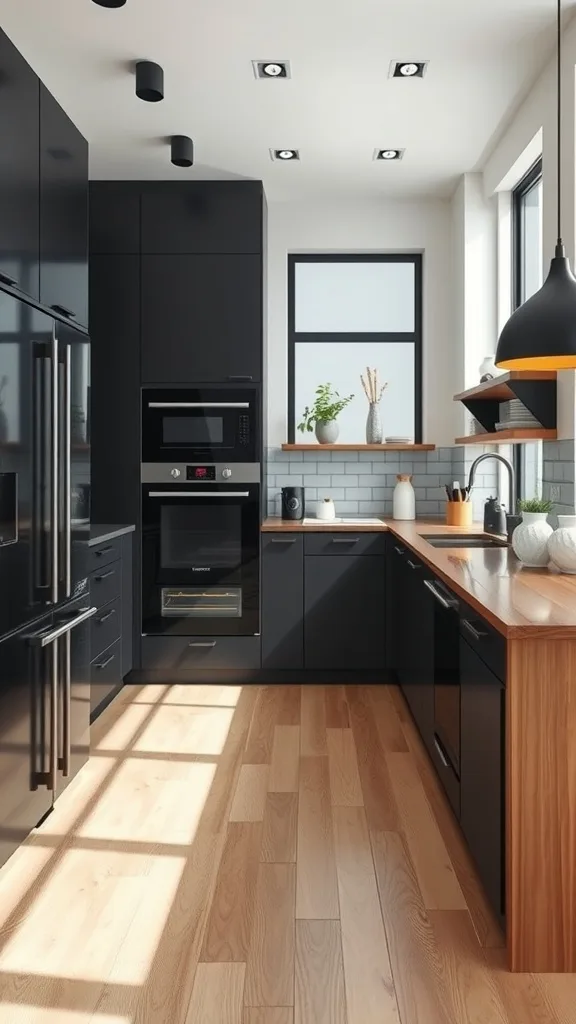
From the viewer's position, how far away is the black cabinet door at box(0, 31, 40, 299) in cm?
224

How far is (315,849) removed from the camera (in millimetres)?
2461

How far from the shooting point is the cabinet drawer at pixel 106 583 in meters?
3.61

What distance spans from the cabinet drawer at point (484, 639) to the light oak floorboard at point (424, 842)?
68 centimetres

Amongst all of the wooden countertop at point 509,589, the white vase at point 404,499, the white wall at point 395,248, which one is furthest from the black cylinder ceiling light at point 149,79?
the white vase at point 404,499

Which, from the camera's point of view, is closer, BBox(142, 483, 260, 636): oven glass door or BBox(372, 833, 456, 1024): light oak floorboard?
BBox(372, 833, 456, 1024): light oak floorboard

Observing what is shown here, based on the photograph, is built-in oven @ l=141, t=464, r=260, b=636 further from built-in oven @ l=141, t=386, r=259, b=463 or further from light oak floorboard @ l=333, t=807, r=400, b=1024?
light oak floorboard @ l=333, t=807, r=400, b=1024

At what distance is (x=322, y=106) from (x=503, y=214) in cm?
131

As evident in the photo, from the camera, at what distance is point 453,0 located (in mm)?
2787

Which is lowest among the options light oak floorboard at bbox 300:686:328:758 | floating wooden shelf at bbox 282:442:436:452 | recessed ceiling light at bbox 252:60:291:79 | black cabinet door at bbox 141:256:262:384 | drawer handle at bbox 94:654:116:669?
light oak floorboard at bbox 300:686:328:758

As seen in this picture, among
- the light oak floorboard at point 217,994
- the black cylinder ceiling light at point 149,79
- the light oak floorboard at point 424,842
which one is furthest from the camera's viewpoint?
the black cylinder ceiling light at point 149,79

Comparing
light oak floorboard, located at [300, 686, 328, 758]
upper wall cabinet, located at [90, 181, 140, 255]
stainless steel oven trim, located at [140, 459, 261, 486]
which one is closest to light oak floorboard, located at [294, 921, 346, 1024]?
light oak floorboard, located at [300, 686, 328, 758]

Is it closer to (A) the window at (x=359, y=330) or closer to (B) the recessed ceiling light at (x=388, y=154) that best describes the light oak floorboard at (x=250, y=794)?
(A) the window at (x=359, y=330)

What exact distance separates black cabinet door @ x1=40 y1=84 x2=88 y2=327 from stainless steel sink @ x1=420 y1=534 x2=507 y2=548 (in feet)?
6.31

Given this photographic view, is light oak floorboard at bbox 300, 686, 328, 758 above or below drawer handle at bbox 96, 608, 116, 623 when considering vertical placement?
below
